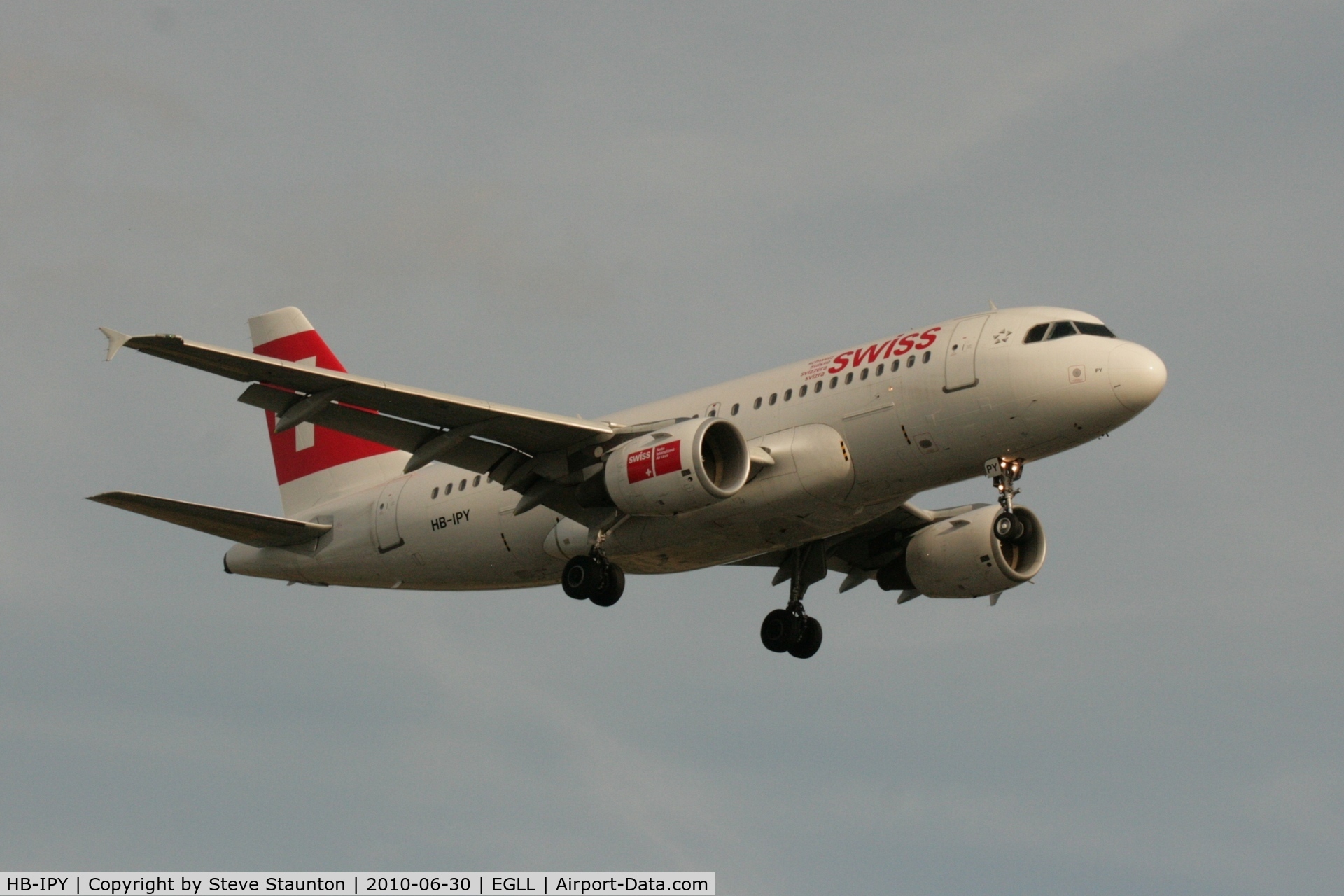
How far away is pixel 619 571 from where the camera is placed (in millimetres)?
35156

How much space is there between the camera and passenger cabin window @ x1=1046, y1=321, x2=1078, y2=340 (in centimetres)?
3212

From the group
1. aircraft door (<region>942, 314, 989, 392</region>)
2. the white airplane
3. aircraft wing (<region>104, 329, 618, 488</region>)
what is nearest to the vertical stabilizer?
the white airplane

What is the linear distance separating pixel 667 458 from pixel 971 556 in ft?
28.0

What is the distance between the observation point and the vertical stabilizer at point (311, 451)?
4219 cm

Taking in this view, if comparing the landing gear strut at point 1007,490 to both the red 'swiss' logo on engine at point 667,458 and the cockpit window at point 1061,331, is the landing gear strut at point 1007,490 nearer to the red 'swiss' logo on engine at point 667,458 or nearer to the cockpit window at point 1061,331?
the cockpit window at point 1061,331

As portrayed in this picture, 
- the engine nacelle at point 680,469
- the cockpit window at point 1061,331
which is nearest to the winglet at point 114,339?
the engine nacelle at point 680,469

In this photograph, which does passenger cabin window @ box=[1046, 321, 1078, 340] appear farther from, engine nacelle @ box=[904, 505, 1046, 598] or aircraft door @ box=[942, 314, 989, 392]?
engine nacelle @ box=[904, 505, 1046, 598]

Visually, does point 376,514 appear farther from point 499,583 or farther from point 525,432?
point 525,432

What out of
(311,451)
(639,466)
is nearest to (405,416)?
(639,466)

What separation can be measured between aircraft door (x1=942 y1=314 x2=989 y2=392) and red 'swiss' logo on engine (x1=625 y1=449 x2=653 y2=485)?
5.58m

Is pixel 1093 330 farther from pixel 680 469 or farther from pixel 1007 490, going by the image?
pixel 680 469

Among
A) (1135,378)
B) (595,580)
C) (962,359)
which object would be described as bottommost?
Answer: (595,580)

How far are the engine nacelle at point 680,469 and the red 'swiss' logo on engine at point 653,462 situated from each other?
0.01 m

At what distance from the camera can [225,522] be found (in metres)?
38.6
